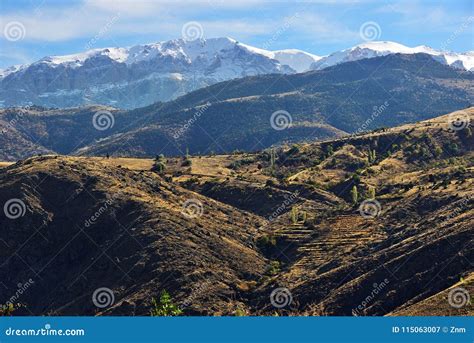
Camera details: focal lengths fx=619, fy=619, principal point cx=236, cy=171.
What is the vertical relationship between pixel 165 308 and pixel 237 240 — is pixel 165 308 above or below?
below

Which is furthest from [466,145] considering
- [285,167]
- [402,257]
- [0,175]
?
[0,175]

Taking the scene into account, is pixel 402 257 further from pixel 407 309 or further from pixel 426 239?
pixel 407 309

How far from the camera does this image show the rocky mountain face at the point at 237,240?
7600 cm

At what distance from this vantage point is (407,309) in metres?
62.2

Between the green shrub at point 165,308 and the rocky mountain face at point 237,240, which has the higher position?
the rocky mountain face at point 237,240

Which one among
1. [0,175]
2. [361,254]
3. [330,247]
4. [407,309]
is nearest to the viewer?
[407,309]

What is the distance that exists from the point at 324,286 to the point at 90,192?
160 ft

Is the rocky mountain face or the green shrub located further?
the rocky mountain face

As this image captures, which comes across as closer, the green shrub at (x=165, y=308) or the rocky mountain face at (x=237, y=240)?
the green shrub at (x=165, y=308)

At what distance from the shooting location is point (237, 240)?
100250mm

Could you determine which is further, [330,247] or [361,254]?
[330,247]

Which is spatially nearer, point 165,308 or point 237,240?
point 165,308

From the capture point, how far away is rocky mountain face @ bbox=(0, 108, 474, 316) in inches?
2992

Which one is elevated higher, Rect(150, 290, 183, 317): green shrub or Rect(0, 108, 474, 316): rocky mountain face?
Rect(0, 108, 474, 316): rocky mountain face
